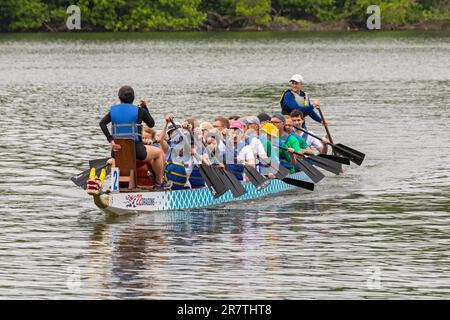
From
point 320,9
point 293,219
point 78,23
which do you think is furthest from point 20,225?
point 320,9

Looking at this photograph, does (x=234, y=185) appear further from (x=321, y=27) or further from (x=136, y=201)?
(x=321, y=27)

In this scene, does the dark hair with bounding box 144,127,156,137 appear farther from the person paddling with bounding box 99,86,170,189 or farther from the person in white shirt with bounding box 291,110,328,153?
the person in white shirt with bounding box 291,110,328,153

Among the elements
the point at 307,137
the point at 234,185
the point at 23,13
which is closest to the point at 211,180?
the point at 234,185

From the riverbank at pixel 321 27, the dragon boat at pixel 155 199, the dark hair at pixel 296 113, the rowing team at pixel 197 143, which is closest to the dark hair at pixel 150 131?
the rowing team at pixel 197 143

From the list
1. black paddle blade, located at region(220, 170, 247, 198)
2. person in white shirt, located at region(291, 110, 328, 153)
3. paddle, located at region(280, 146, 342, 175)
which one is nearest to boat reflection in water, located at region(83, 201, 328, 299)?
black paddle blade, located at region(220, 170, 247, 198)

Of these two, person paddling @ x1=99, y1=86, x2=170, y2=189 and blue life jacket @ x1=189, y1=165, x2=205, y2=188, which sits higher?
person paddling @ x1=99, y1=86, x2=170, y2=189

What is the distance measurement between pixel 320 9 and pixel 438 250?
115 metres

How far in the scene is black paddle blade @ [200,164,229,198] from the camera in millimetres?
25094

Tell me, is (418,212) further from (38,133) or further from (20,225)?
(38,133)

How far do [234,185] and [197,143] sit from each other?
126 cm

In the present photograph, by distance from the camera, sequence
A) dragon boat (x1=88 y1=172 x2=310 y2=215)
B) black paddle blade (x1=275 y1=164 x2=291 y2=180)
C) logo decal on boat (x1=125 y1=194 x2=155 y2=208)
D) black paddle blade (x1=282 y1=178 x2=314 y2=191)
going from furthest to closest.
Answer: black paddle blade (x1=275 y1=164 x2=291 y2=180) → black paddle blade (x1=282 y1=178 x2=314 y2=191) → logo decal on boat (x1=125 y1=194 x2=155 y2=208) → dragon boat (x1=88 y1=172 x2=310 y2=215)

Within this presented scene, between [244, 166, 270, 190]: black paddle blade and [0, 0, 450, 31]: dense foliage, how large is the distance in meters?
102

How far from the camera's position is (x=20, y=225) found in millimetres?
24219

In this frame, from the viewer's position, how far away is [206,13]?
135m
